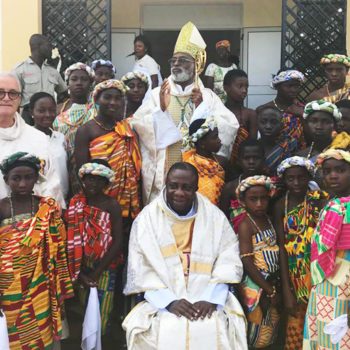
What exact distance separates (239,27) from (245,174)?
6.28m

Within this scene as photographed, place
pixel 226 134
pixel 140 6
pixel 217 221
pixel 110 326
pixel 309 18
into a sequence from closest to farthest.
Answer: pixel 217 221 < pixel 110 326 < pixel 226 134 < pixel 309 18 < pixel 140 6

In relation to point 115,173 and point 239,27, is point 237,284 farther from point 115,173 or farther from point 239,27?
point 239,27

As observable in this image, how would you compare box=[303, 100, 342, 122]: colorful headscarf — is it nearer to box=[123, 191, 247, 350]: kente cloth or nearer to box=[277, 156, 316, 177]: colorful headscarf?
box=[277, 156, 316, 177]: colorful headscarf

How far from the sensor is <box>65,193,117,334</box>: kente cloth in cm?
478

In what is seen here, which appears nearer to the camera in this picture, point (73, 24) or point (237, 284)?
point (237, 284)

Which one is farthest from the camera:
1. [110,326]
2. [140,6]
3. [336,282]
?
[140,6]

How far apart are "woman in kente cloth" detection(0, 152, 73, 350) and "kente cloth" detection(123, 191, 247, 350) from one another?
0.59 metres

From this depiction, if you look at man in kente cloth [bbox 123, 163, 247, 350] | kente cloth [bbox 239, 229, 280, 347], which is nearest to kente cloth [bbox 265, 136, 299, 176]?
kente cloth [bbox 239, 229, 280, 347]

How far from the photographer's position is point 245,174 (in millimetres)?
5242

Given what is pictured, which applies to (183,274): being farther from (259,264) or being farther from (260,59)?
(260,59)

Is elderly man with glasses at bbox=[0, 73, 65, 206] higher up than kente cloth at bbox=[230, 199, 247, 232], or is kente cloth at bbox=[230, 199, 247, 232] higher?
elderly man with glasses at bbox=[0, 73, 65, 206]

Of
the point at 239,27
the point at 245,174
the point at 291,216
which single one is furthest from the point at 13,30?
the point at 291,216

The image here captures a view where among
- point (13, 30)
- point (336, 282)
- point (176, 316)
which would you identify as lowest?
point (176, 316)

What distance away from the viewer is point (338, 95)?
6.34 meters
